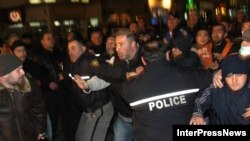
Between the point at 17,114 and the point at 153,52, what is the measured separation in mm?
1560

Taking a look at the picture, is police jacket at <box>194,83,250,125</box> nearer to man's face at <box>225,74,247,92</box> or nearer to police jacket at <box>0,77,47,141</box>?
man's face at <box>225,74,247,92</box>

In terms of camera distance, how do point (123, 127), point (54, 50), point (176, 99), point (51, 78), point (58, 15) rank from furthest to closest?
point (58, 15)
point (54, 50)
point (51, 78)
point (123, 127)
point (176, 99)

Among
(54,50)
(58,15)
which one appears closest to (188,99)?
(54,50)

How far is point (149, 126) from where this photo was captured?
159 inches

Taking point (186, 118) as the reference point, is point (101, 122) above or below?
below

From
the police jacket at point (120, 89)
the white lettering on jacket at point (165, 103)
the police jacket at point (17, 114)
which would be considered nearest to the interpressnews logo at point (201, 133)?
the white lettering on jacket at point (165, 103)

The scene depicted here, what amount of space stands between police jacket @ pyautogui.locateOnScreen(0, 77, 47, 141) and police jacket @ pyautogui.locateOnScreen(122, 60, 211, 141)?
126 centimetres

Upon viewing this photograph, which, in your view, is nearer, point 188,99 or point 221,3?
point 188,99

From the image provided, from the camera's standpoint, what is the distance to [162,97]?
3928mm

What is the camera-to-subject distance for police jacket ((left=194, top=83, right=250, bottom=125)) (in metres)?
3.81

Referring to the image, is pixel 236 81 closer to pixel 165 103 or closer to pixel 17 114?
pixel 165 103

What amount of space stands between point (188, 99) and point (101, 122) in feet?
6.88

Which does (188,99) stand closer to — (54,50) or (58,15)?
(54,50)

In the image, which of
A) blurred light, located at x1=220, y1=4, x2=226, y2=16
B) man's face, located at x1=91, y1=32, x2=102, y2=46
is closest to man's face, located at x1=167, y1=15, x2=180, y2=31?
man's face, located at x1=91, y1=32, x2=102, y2=46
